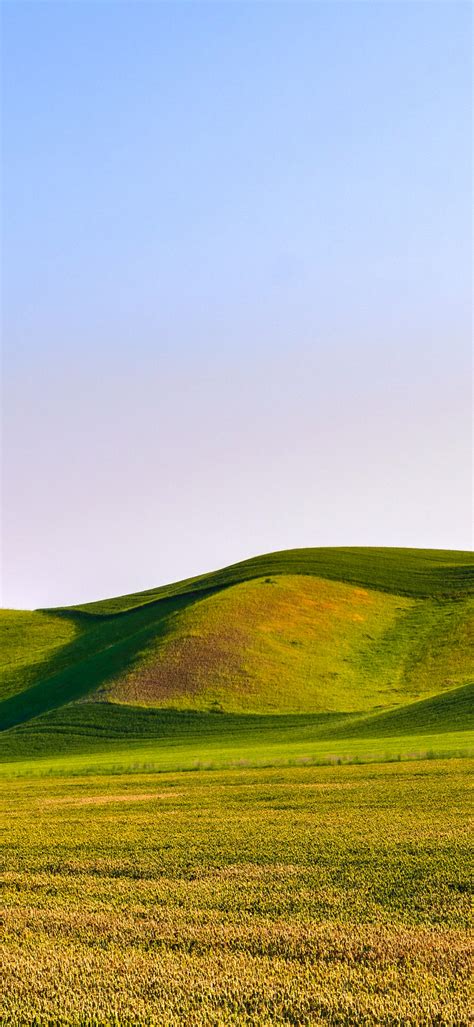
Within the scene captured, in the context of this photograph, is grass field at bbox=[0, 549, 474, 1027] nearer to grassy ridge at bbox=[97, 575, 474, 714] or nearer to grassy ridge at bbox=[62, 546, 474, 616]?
grassy ridge at bbox=[97, 575, 474, 714]

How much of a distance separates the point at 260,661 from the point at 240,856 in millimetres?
53623

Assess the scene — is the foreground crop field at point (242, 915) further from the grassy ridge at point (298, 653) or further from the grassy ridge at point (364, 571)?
the grassy ridge at point (364, 571)

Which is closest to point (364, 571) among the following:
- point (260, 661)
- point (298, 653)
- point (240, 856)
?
point (298, 653)

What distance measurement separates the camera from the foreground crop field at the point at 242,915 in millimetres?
7910

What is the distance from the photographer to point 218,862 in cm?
1404

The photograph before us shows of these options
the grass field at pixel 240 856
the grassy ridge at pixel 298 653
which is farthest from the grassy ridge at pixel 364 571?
the grass field at pixel 240 856

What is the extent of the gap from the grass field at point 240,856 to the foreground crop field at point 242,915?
1.3 inches

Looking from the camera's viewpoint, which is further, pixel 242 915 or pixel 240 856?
pixel 240 856

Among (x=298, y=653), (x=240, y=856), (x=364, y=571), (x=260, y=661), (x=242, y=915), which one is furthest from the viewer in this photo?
(x=364, y=571)

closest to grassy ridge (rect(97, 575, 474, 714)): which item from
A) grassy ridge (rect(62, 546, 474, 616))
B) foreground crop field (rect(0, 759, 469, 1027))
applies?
grassy ridge (rect(62, 546, 474, 616))

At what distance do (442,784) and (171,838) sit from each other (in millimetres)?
8721

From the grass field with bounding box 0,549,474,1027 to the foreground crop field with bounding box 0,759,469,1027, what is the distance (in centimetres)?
3

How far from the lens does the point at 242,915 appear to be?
10766 mm

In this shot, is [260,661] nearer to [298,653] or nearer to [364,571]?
[298,653]
